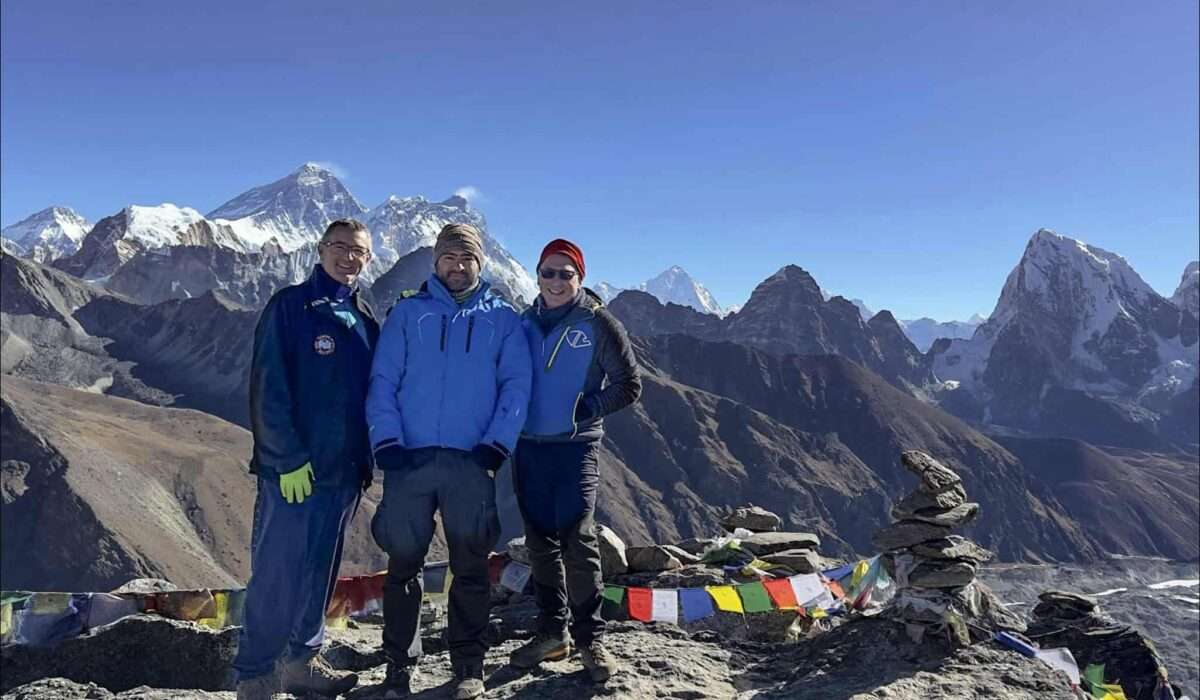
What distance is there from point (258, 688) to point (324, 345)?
2.43 m

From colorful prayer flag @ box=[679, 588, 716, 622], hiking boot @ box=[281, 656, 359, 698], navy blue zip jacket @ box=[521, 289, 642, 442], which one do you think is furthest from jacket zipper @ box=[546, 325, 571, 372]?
colorful prayer flag @ box=[679, 588, 716, 622]

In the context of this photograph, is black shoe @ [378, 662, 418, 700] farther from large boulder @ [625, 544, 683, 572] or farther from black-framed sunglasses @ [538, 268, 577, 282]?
large boulder @ [625, 544, 683, 572]

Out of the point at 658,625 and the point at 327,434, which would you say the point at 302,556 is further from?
the point at 658,625

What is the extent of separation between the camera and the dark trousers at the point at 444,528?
520cm

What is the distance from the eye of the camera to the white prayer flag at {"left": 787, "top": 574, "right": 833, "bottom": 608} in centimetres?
950

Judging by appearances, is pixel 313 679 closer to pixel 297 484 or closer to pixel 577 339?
pixel 297 484

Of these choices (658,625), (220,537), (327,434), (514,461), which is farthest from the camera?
(220,537)

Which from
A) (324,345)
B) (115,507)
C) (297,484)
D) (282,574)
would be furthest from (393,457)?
(115,507)

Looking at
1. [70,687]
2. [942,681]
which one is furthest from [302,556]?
[942,681]

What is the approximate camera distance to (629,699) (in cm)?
579

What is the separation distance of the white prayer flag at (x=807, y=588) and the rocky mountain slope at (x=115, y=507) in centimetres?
8172

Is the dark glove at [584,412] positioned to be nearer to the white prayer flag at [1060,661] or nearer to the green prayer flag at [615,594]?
the green prayer flag at [615,594]

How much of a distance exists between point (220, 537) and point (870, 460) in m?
143

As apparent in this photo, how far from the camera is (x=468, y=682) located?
554 cm
